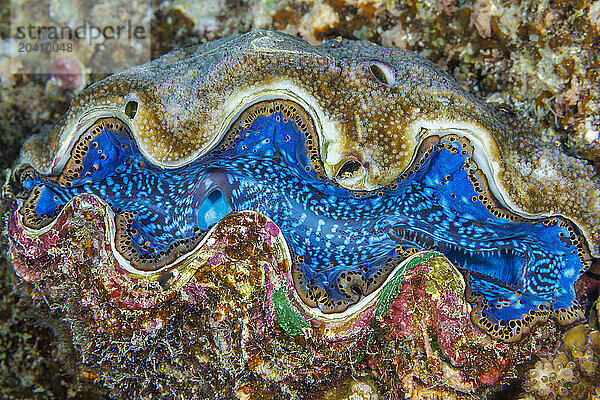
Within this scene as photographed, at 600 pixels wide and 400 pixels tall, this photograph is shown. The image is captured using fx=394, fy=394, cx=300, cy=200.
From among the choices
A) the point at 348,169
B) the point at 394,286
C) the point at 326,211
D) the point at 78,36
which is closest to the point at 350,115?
the point at 348,169

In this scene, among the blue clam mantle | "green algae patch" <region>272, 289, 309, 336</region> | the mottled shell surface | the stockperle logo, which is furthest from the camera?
the stockperle logo

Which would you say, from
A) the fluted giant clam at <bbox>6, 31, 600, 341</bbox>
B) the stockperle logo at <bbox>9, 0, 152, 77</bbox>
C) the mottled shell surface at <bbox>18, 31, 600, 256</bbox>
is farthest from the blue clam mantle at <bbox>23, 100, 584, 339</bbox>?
the stockperle logo at <bbox>9, 0, 152, 77</bbox>

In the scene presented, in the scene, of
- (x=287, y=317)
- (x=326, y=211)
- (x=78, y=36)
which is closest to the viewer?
(x=287, y=317)

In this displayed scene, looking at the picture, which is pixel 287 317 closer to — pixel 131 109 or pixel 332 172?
pixel 332 172

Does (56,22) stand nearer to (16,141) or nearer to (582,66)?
(16,141)

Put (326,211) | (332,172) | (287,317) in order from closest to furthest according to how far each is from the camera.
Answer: (287,317)
(332,172)
(326,211)

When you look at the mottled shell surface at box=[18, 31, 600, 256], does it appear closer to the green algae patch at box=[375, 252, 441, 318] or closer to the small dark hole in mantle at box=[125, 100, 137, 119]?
the small dark hole in mantle at box=[125, 100, 137, 119]

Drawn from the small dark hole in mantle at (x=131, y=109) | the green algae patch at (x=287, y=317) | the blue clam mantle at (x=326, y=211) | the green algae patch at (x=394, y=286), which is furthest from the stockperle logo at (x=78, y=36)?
the green algae patch at (x=394, y=286)
